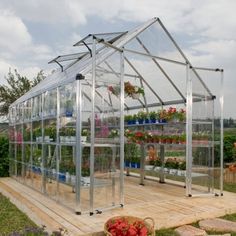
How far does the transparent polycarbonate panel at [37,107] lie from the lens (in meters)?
7.70

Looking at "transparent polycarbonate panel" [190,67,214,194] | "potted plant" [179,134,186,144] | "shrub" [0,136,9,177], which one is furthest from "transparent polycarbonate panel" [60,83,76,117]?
"shrub" [0,136,9,177]

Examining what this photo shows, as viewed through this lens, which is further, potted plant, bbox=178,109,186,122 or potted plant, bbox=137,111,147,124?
potted plant, bbox=137,111,147,124

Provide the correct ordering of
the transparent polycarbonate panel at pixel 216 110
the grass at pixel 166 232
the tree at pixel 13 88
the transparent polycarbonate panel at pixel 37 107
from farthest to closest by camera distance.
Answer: the tree at pixel 13 88 → the transparent polycarbonate panel at pixel 37 107 → the transparent polycarbonate panel at pixel 216 110 → the grass at pixel 166 232

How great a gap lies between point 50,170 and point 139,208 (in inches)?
72.6

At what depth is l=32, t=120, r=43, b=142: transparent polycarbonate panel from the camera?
24.7 feet

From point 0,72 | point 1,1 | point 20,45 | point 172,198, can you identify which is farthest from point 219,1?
point 0,72

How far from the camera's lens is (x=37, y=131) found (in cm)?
777

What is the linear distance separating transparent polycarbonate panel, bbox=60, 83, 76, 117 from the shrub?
4.93 meters

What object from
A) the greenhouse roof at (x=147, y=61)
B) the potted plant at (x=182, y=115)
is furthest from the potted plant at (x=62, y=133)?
the potted plant at (x=182, y=115)

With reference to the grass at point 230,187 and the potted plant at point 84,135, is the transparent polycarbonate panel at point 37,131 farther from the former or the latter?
the grass at point 230,187

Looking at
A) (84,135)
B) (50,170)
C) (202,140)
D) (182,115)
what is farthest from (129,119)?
(84,135)

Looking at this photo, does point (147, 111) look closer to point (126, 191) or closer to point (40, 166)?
point (126, 191)

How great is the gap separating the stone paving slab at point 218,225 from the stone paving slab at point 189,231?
229mm

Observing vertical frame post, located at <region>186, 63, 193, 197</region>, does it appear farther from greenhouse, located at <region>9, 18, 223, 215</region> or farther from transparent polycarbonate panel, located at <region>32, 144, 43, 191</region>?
transparent polycarbonate panel, located at <region>32, 144, 43, 191</region>
